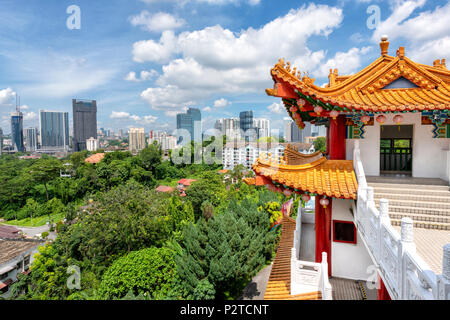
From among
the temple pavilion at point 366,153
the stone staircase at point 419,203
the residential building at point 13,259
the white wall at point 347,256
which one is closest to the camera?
the stone staircase at point 419,203

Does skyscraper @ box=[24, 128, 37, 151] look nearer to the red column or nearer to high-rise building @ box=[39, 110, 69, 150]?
high-rise building @ box=[39, 110, 69, 150]

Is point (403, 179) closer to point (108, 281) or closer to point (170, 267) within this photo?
point (170, 267)

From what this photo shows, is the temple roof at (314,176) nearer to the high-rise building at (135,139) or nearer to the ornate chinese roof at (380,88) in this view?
the ornate chinese roof at (380,88)

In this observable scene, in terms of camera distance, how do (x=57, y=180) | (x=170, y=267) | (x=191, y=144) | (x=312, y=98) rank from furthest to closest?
(x=191, y=144) < (x=57, y=180) < (x=170, y=267) < (x=312, y=98)

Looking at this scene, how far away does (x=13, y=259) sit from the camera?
71.0 ft

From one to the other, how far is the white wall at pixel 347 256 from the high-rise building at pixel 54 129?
86.6 meters

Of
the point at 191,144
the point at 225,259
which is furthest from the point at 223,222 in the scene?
the point at 191,144

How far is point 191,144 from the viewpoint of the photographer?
73438 millimetres

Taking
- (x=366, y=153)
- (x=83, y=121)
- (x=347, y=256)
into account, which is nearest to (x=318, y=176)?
(x=366, y=153)

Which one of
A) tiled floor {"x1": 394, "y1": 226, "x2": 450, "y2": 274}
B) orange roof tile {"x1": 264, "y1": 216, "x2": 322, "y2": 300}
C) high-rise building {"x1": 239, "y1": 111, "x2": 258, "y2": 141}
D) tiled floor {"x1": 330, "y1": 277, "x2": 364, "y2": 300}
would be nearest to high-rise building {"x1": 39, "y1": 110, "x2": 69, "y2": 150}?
high-rise building {"x1": 239, "y1": 111, "x2": 258, "y2": 141}

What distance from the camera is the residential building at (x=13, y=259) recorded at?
20625mm

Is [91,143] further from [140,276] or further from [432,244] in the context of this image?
[432,244]

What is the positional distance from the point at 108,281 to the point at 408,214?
13.2 meters

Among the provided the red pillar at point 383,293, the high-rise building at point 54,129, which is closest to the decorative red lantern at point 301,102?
the red pillar at point 383,293
